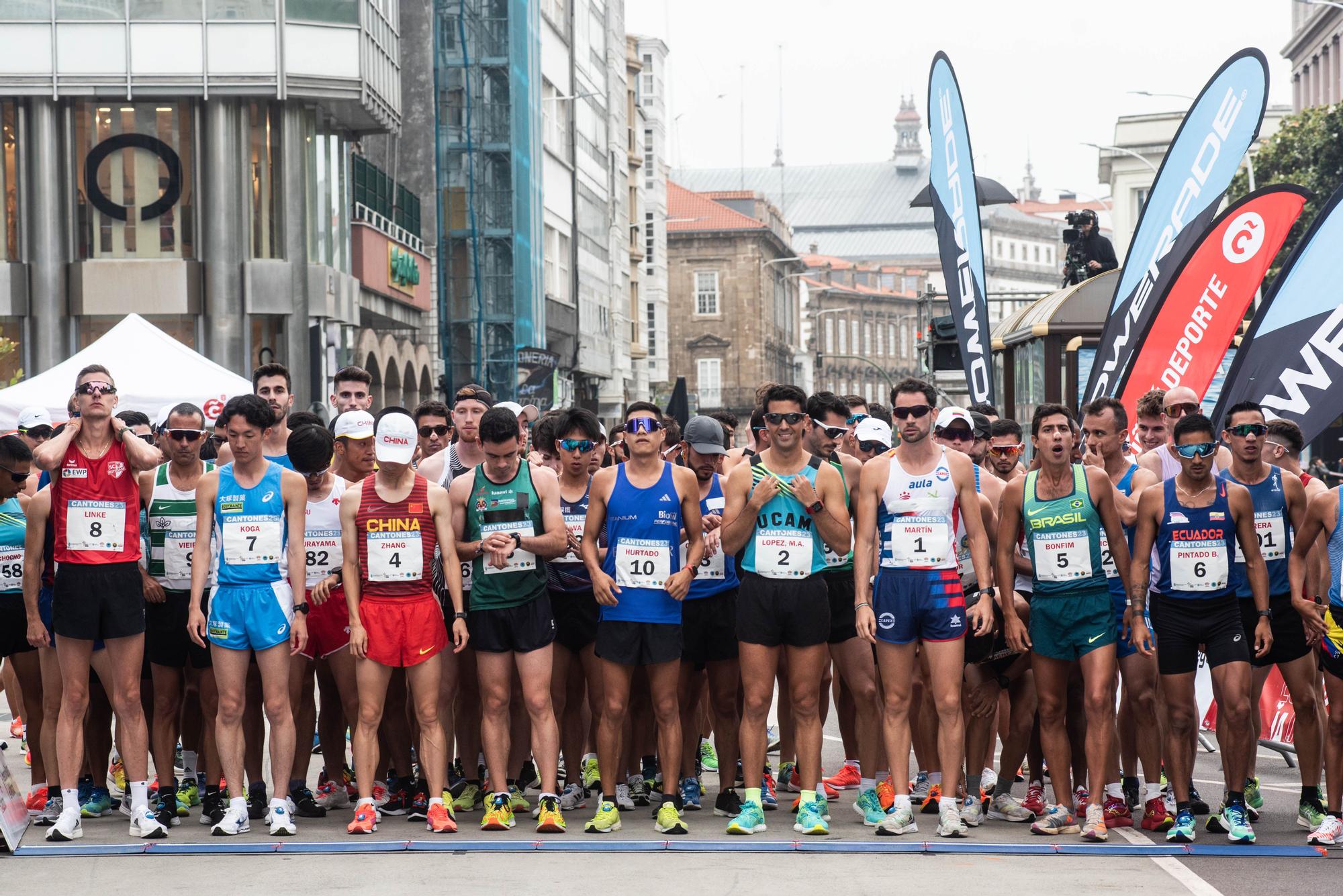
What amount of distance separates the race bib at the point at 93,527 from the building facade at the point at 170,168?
2236cm

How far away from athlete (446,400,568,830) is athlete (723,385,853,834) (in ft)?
2.98

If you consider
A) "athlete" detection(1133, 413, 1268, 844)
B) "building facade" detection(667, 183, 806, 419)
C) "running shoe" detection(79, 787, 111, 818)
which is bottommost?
"running shoe" detection(79, 787, 111, 818)

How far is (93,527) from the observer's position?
8352 mm

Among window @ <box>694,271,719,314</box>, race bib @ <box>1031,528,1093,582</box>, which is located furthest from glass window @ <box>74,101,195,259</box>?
window @ <box>694,271,719,314</box>

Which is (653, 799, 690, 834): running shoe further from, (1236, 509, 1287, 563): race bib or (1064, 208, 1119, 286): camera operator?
(1064, 208, 1119, 286): camera operator

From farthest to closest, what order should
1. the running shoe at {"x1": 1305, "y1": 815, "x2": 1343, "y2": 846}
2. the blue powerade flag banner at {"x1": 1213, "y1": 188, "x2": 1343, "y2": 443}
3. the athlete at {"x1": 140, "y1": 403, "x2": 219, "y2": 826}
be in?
the blue powerade flag banner at {"x1": 1213, "y1": 188, "x2": 1343, "y2": 443}, the athlete at {"x1": 140, "y1": 403, "x2": 219, "y2": 826}, the running shoe at {"x1": 1305, "y1": 815, "x2": 1343, "y2": 846}

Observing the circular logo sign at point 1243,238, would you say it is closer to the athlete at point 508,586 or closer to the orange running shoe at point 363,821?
the athlete at point 508,586

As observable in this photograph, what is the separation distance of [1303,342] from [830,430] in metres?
3.02

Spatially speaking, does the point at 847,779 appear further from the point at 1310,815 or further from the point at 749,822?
the point at 1310,815

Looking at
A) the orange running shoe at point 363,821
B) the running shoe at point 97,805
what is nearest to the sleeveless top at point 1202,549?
the orange running shoe at point 363,821

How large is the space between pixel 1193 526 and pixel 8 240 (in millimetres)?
27391

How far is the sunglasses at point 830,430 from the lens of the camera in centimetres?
980

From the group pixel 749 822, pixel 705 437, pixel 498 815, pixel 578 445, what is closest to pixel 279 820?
pixel 498 815

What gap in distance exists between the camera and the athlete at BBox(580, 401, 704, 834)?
8.57 m
